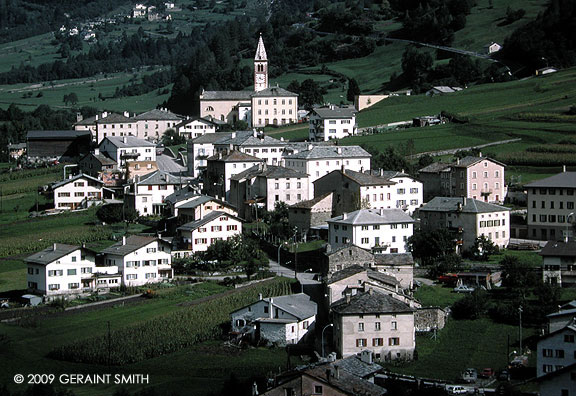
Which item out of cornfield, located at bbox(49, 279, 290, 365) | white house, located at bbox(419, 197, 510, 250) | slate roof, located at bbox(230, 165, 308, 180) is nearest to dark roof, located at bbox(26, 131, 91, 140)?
slate roof, located at bbox(230, 165, 308, 180)

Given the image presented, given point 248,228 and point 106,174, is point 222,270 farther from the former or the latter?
point 106,174

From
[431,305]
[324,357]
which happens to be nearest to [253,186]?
[431,305]

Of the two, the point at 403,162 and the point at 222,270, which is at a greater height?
the point at 403,162

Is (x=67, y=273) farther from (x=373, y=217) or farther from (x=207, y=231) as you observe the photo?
(x=373, y=217)

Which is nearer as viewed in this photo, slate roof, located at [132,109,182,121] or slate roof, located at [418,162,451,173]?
slate roof, located at [418,162,451,173]

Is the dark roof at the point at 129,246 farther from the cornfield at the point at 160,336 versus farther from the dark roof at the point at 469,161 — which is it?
the dark roof at the point at 469,161

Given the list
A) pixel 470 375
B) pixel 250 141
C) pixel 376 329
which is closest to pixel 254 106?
pixel 250 141

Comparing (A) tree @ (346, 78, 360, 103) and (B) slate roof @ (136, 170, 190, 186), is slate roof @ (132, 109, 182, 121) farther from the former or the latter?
(B) slate roof @ (136, 170, 190, 186)
